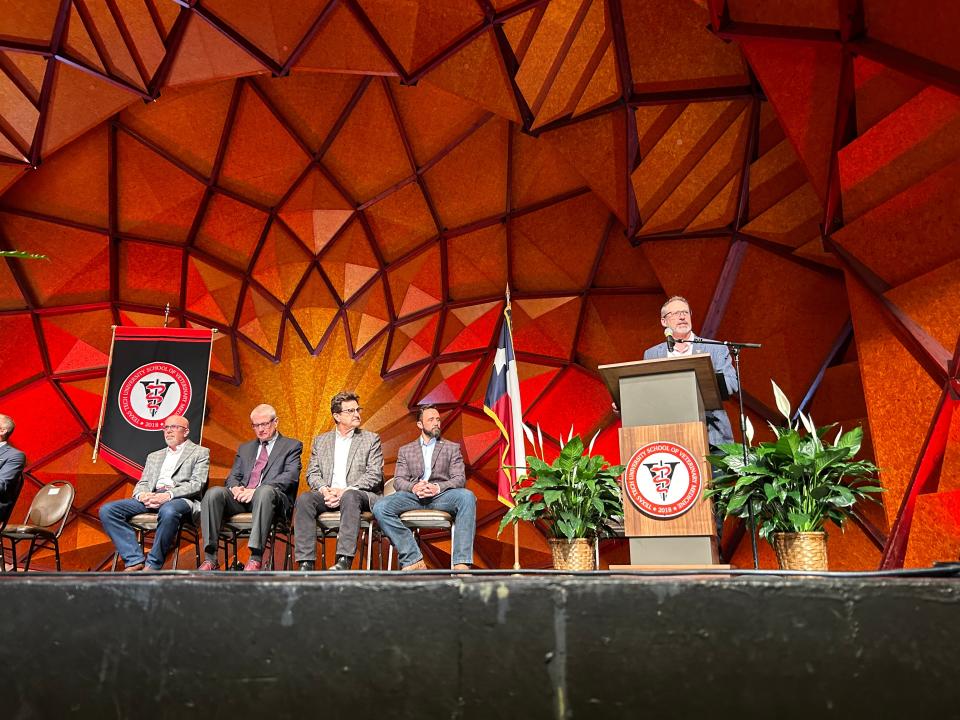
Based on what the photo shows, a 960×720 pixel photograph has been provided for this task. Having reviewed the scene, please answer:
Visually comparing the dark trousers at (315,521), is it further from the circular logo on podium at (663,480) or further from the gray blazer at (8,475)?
the gray blazer at (8,475)

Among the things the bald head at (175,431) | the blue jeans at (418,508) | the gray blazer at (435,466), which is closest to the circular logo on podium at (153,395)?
the bald head at (175,431)

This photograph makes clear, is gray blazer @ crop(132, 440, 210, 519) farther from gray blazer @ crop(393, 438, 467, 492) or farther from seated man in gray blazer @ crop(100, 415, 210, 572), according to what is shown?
gray blazer @ crop(393, 438, 467, 492)

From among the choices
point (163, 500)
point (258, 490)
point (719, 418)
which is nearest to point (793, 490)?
point (719, 418)

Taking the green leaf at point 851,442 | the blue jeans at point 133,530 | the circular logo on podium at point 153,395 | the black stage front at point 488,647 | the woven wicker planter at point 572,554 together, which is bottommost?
the black stage front at point 488,647

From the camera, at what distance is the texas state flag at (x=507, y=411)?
21.5 ft

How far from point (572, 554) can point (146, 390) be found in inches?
295

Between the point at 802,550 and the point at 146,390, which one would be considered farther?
the point at 146,390

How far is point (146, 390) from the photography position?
9.92 m

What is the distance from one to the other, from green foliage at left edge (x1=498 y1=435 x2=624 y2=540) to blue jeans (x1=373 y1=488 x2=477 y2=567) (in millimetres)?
1346

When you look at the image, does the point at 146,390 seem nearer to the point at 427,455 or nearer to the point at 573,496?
the point at 427,455

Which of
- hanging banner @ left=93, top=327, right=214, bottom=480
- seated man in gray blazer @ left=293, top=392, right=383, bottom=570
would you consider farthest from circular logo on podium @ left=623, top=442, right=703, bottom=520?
hanging banner @ left=93, top=327, right=214, bottom=480

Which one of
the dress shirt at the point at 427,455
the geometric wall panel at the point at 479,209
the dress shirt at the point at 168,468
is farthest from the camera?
the dress shirt at the point at 168,468

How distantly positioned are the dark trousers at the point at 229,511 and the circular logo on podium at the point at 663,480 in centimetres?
328

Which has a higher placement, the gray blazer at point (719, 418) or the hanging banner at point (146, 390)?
the hanging banner at point (146, 390)
